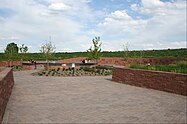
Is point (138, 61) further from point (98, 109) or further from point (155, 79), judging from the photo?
point (98, 109)

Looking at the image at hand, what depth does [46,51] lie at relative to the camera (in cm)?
3300

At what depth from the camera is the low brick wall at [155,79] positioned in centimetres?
1067

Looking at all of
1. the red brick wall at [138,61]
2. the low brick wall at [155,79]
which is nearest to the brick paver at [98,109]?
the low brick wall at [155,79]

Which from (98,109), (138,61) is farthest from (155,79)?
(138,61)

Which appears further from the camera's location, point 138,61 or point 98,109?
point 138,61

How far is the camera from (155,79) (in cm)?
1234

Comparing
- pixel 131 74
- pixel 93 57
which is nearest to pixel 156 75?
pixel 131 74

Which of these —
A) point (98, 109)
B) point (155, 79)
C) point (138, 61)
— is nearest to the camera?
point (98, 109)

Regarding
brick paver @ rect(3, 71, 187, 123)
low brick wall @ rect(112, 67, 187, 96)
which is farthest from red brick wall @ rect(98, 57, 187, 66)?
brick paver @ rect(3, 71, 187, 123)

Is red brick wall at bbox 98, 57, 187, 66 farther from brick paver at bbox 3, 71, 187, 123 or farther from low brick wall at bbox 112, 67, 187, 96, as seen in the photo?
brick paver at bbox 3, 71, 187, 123

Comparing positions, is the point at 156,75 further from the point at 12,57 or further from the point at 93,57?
the point at 12,57

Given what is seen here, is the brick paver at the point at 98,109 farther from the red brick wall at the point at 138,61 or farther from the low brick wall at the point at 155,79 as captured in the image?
the red brick wall at the point at 138,61

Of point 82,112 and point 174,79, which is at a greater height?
point 174,79

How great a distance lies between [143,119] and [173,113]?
123 centimetres
